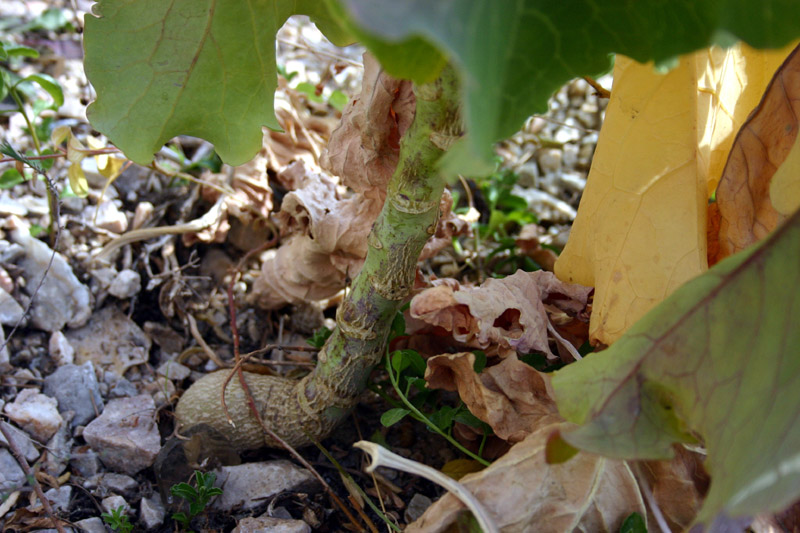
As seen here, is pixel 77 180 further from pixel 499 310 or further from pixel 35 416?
pixel 499 310

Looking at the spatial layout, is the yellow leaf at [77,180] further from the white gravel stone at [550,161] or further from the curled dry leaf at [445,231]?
the white gravel stone at [550,161]

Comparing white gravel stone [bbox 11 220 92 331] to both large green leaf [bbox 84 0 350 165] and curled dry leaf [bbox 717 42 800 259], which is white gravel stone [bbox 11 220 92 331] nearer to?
large green leaf [bbox 84 0 350 165]

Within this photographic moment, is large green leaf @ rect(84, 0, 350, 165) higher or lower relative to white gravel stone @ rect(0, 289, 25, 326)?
higher

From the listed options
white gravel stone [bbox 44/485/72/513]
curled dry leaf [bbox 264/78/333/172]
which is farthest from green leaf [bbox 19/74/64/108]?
white gravel stone [bbox 44/485/72/513]

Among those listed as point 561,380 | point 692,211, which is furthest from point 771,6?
point 561,380

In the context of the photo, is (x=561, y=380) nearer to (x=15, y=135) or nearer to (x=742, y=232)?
(x=742, y=232)

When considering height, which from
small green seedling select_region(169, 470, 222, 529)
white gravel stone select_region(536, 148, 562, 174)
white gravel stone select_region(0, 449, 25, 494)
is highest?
white gravel stone select_region(536, 148, 562, 174)
